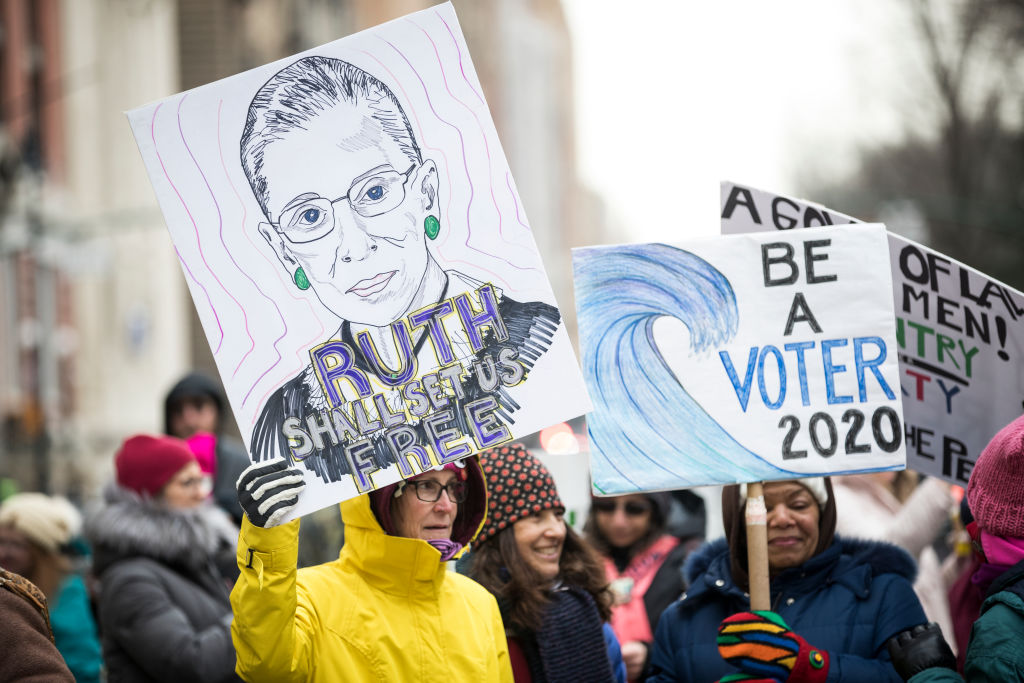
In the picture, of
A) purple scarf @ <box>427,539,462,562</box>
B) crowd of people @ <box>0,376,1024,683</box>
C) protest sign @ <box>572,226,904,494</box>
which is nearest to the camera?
crowd of people @ <box>0,376,1024,683</box>

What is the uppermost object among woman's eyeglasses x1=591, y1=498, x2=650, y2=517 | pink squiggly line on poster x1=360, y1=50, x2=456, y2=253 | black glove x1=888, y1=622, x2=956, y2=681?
pink squiggly line on poster x1=360, y1=50, x2=456, y2=253

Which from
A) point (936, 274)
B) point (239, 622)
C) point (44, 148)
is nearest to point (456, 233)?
point (239, 622)

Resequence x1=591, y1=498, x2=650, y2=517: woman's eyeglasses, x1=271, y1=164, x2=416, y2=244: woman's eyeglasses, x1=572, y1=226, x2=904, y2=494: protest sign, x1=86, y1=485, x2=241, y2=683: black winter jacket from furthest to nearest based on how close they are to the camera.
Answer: x1=591, y1=498, x2=650, y2=517: woman's eyeglasses, x1=86, y1=485, x2=241, y2=683: black winter jacket, x1=572, y1=226, x2=904, y2=494: protest sign, x1=271, y1=164, x2=416, y2=244: woman's eyeglasses

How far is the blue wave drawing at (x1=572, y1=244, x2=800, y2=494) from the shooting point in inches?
151

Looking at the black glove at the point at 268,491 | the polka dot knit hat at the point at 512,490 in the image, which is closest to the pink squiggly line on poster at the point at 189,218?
the black glove at the point at 268,491

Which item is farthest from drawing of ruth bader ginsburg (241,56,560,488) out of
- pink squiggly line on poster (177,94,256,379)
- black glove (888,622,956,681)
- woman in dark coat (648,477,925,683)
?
black glove (888,622,956,681)

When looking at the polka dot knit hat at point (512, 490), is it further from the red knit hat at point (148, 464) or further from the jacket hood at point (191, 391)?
the jacket hood at point (191, 391)

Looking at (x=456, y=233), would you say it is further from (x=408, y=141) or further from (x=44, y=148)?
(x=44, y=148)

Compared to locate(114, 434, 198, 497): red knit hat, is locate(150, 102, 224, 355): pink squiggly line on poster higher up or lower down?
higher up

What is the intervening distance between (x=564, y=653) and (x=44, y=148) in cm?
2007

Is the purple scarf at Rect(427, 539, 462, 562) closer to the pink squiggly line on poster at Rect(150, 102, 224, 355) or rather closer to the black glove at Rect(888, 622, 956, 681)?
the pink squiggly line on poster at Rect(150, 102, 224, 355)

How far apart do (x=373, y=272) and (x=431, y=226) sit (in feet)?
0.67

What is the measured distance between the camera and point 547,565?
427 centimetres

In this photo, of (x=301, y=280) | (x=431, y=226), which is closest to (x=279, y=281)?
(x=301, y=280)
